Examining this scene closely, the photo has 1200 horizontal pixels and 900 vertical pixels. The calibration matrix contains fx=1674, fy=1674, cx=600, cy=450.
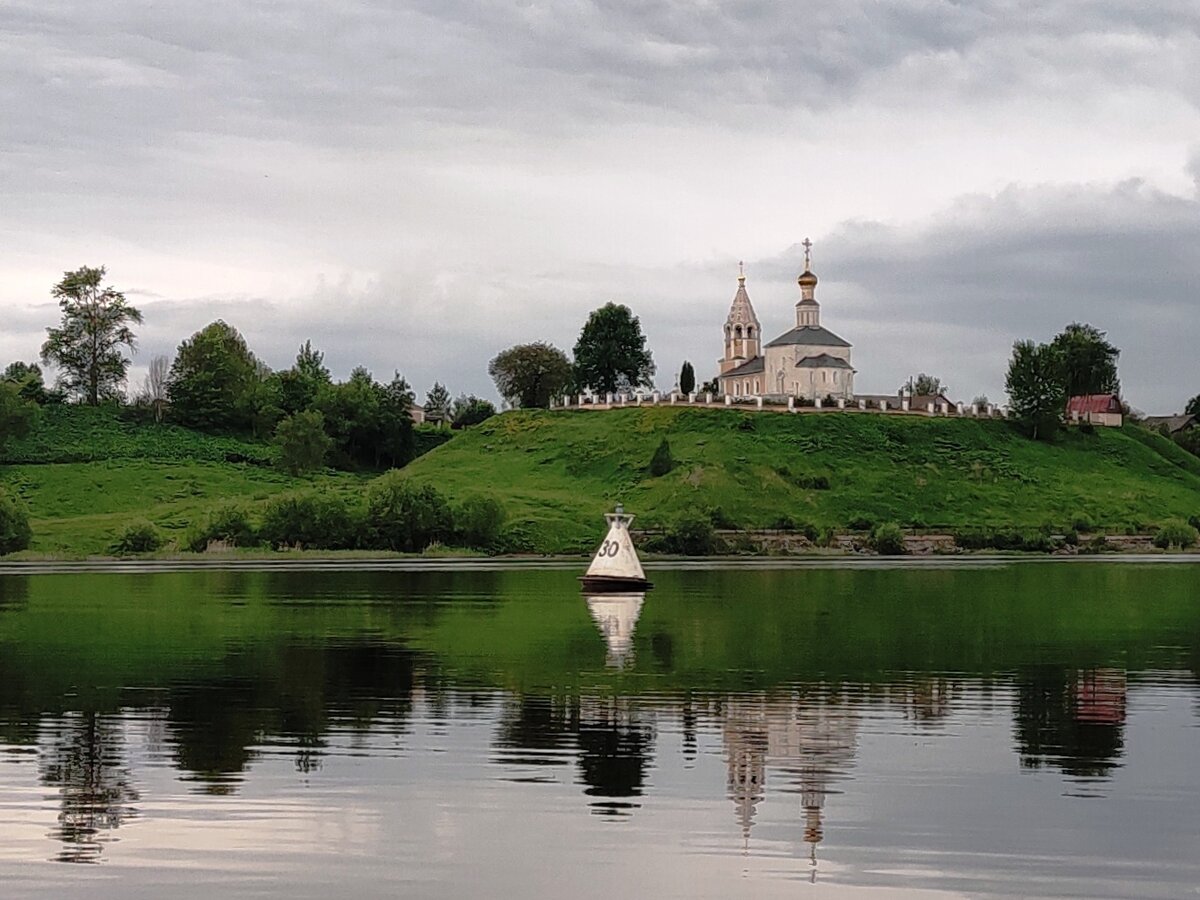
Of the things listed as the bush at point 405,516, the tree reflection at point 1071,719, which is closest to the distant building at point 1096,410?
the bush at point 405,516

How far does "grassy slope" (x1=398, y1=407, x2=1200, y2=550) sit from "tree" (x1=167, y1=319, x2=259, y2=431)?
73.3 feet

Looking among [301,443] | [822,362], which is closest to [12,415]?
[301,443]

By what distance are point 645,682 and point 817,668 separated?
4400 millimetres

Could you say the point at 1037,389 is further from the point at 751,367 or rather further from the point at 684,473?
the point at 684,473

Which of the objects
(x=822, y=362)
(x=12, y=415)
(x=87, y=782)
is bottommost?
(x=87, y=782)

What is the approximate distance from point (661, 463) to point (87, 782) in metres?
111

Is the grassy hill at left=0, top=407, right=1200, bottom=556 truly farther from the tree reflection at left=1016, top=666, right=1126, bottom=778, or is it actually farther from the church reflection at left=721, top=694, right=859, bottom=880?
the church reflection at left=721, top=694, right=859, bottom=880

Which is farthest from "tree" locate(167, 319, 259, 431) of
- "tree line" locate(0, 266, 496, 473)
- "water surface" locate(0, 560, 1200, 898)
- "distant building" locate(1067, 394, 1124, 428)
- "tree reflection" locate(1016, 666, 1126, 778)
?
"tree reflection" locate(1016, 666, 1126, 778)

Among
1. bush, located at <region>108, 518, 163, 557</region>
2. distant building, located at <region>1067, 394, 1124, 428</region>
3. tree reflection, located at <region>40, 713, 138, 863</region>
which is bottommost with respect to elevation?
tree reflection, located at <region>40, 713, 138, 863</region>

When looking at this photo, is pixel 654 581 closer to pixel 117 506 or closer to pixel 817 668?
pixel 817 668

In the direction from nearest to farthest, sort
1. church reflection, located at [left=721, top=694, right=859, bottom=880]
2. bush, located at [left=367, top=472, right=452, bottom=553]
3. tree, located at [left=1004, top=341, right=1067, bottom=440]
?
church reflection, located at [left=721, top=694, right=859, bottom=880], bush, located at [left=367, top=472, right=452, bottom=553], tree, located at [left=1004, top=341, right=1067, bottom=440]

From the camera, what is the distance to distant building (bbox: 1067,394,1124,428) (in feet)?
545

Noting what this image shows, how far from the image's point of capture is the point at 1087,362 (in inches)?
7028

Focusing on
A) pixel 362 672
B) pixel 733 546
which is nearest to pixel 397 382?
pixel 733 546
